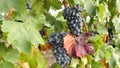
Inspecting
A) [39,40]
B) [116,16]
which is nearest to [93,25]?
[116,16]

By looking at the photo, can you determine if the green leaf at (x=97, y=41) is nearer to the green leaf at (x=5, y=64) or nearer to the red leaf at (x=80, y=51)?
the red leaf at (x=80, y=51)

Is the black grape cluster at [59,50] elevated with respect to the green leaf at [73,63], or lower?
elevated

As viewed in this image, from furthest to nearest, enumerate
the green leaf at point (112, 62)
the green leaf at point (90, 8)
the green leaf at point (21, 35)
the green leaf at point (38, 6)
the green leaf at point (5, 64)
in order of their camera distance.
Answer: the green leaf at point (112, 62) < the green leaf at point (38, 6) < the green leaf at point (90, 8) < the green leaf at point (5, 64) < the green leaf at point (21, 35)

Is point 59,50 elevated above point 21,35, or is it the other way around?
point 21,35

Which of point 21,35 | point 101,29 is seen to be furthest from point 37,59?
point 101,29

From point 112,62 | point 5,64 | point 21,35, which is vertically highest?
point 21,35

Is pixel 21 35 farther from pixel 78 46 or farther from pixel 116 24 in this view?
pixel 116 24

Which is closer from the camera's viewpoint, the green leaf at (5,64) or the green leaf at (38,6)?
the green leaf at (5,64)

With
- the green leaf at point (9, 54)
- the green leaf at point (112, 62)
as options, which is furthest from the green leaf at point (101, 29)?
the green leaf at point (9, 54)
